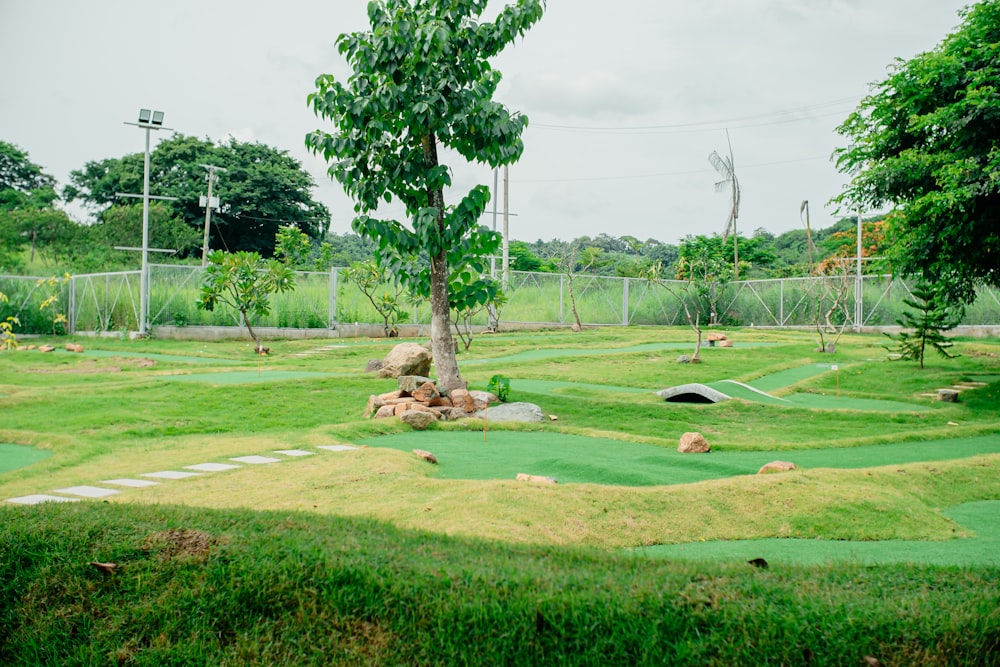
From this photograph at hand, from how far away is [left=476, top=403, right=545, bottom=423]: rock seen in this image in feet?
40.1

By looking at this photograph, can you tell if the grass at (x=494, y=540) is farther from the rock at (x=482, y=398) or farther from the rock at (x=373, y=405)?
the rock at (x=482, y=398)

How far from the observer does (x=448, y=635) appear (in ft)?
9.98

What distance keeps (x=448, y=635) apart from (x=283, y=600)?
28.7 inches

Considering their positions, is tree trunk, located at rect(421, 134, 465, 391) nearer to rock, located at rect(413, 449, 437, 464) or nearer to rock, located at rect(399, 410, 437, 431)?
rock, located at rect(399, 410, 437, 431)

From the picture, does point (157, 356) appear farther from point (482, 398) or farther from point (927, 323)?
point (927, 323)

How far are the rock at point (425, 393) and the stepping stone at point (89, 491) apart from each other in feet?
19.0

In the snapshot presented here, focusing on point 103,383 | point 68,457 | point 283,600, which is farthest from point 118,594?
point 103,383

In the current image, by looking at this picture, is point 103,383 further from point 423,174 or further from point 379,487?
point 379,487

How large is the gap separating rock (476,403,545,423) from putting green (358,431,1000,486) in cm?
77

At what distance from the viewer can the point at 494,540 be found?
4227mm

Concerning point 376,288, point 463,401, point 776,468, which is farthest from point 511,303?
point 776,468

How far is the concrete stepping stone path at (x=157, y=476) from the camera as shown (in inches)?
263

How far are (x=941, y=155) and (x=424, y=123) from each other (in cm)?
957

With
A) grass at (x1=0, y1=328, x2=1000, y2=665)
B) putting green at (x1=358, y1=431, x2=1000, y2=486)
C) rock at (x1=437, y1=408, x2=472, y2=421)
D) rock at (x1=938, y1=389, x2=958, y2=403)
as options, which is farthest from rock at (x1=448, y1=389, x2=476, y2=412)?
rock at (x1=938, y1=389, x2=958, y2=403)
